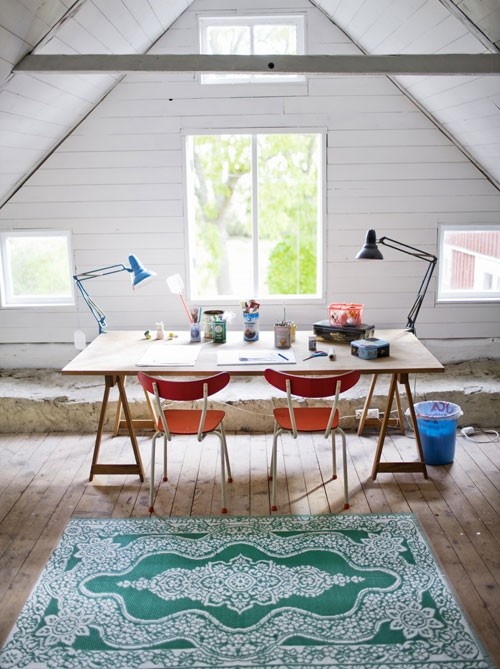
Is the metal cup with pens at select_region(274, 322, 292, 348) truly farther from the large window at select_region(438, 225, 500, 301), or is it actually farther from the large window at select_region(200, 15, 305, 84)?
the large window at select_region(200, 15, 305, 84)

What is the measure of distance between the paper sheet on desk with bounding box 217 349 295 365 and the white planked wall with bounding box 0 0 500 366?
154cm

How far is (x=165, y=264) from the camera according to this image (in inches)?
229

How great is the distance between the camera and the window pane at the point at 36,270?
5.90m

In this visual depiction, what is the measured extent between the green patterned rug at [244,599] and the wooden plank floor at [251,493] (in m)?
0.11

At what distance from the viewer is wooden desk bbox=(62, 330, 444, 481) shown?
4070 millimetres

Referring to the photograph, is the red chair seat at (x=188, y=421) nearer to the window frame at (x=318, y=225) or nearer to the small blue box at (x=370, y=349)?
the small blue box at (x=370, y=349)

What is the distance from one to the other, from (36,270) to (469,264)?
12.2 ft

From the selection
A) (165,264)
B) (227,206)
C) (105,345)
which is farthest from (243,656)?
(227,206)

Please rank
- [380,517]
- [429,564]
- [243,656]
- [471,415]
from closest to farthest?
1. [243,656]
2. [429,564]
3. [380,517]
4. [471,415]

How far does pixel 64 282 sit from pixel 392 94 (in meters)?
3.13

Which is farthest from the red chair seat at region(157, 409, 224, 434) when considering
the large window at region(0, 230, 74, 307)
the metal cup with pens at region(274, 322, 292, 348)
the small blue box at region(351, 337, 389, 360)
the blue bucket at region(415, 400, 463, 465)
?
the large window at region(0, 230, 74, 307)

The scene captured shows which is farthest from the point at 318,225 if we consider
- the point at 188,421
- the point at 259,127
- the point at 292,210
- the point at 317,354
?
the point at 188,421

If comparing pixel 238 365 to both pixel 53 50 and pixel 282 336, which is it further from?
pixel 53 50

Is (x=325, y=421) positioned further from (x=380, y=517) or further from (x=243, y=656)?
(x=243, y=656)
